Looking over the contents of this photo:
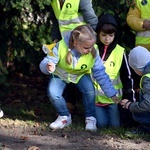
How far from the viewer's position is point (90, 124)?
6191mm

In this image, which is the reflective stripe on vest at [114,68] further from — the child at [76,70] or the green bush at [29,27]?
the green bush at [29,27]

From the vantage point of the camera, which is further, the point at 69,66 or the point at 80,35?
the point at 69,66

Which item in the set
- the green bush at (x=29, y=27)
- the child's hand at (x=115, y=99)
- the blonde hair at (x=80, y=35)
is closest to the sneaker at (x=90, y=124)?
the child's hand at (x=115, y=99)

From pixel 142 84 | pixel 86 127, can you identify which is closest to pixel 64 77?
pixel 86 127

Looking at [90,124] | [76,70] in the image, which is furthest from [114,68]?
[90,124]

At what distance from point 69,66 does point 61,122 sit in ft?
2.08

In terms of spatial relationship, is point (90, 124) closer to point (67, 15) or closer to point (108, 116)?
point (108, 116)

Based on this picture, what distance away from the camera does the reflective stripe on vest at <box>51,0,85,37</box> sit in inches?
249

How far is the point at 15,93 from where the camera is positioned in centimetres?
829

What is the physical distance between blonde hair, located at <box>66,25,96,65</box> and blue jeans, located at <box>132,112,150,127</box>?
0.91 m

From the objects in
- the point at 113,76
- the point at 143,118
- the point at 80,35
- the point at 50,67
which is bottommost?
the point at 143,118

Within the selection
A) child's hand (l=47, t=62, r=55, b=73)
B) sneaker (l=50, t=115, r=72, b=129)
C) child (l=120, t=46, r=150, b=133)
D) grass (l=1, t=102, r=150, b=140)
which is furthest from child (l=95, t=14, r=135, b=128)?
child's hand (l=47, t=62, r=55, b=73)

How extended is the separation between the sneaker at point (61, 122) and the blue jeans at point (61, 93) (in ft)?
0.16

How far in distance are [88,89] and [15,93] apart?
2.27 m
